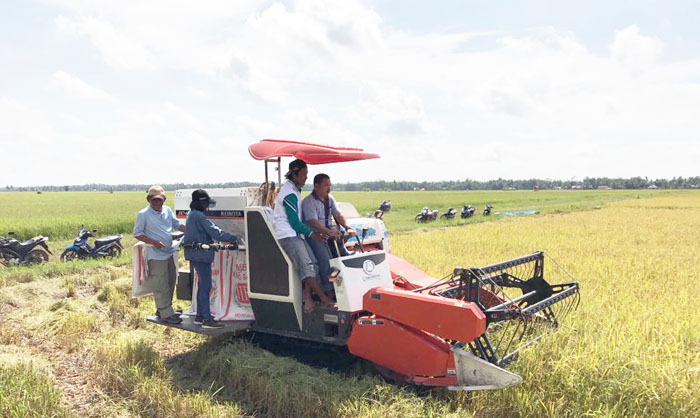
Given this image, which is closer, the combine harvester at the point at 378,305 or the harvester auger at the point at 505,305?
the combine harvester at the point at 378,305

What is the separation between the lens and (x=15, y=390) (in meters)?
4.29

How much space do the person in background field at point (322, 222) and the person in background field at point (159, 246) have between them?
76.5 inches

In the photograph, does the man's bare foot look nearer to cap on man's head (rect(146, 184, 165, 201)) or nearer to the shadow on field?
the shadow on field

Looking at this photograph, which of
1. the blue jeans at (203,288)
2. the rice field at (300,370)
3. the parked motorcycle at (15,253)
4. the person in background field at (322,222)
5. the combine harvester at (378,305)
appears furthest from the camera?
the parked motorcycle at (15,253)

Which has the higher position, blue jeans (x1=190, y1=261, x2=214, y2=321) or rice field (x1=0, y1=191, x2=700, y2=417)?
blue jeans (x1=190, y1=261, x2=214, y2=321)

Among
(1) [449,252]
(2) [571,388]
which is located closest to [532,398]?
(2) [571,388]

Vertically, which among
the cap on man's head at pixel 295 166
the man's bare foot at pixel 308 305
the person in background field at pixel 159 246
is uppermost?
the cap on man's head at pixel 295 166

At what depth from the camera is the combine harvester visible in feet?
13.4

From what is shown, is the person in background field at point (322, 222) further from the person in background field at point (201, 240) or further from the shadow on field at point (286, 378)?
the person in background field at point (201, 240)

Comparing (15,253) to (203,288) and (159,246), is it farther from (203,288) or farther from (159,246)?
(203,288)

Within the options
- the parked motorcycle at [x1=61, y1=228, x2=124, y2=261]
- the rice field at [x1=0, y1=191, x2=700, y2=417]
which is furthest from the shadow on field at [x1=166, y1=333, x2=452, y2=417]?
the parked motorcycle at [x1=61, y1=228, x2=124, y2=261]

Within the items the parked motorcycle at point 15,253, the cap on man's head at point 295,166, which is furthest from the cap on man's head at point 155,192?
the parked motorcycle at point 15,253

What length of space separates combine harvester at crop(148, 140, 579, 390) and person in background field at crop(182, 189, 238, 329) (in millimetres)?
203

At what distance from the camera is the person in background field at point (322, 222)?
5.01 metres
